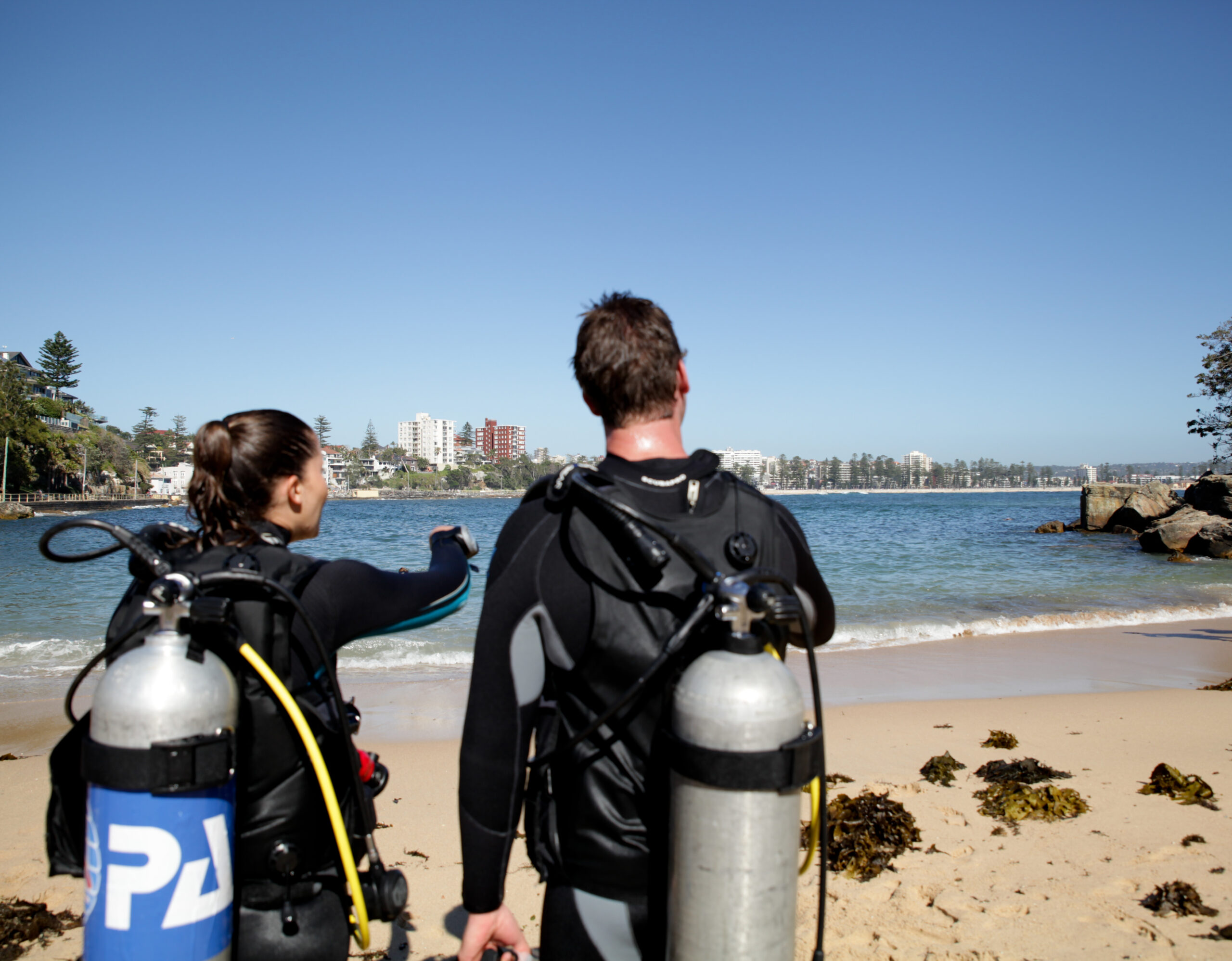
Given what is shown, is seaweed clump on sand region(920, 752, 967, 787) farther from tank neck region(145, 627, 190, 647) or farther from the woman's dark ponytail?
tank neck region(145, 627, 190, 647)

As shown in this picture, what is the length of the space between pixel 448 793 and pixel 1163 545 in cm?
2815

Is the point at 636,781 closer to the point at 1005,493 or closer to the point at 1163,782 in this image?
the point at 1163,782

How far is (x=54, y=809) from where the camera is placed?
1.73 metres

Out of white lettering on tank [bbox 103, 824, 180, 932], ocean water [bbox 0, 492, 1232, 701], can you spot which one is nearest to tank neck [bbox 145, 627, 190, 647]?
Result: white lettering on tank [bbox 103, 824, 180, 932]

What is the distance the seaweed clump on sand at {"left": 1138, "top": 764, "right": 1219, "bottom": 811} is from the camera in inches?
177

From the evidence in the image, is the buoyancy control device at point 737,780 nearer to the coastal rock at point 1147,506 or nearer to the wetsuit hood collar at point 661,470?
the wetsuit hood collar at point 661,470

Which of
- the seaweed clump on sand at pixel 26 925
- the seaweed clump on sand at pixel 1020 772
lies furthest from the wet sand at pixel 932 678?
the seaweed clump on sand at pixel 26 925

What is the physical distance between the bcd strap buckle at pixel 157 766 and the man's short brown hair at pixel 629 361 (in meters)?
1.01

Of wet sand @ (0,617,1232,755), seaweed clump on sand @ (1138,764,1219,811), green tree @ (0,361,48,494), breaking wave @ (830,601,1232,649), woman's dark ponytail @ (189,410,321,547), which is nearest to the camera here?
woman's dark ponytail @ (189,410,321,547)

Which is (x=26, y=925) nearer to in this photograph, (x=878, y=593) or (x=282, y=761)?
(x=282, y=761)

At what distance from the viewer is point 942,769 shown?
5.08m

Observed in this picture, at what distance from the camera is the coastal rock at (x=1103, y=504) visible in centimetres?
3662

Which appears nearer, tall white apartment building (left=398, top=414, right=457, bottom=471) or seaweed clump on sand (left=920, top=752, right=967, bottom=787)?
seaweed clump on sand (left=920, top=752, right=967, bottom=787)

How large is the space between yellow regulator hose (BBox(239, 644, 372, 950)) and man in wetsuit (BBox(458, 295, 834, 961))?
24 cm
